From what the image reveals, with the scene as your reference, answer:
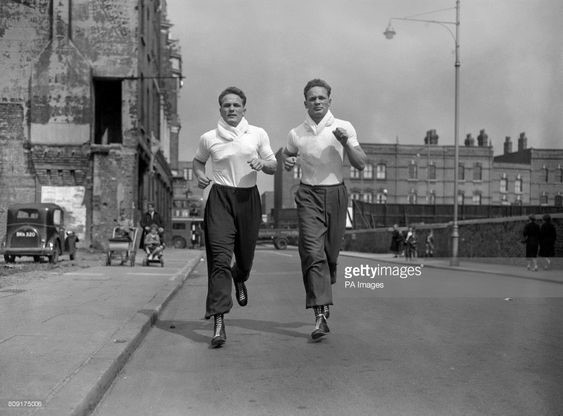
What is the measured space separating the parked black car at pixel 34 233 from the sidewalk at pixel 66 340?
895 centimetres

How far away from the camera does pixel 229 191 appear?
5.84 metres

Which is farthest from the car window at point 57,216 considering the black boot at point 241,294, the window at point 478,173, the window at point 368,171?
the window at point 478,173

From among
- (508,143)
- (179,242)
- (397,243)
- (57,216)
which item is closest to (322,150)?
(508,143)

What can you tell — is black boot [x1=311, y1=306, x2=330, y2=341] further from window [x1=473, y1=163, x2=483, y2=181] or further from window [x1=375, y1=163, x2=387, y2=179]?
window [x1=473, y1=163, x2=483, y2=181]

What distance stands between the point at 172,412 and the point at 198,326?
10.4 feet

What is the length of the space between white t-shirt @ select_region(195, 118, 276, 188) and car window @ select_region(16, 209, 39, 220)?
1493cm

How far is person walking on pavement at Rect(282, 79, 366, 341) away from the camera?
5.87 meters

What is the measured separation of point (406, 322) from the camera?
7.08m

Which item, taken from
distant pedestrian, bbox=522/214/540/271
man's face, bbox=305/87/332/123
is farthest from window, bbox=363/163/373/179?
man's face, bbox=305/87/332/123

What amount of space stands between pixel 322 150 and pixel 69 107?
2660 centimetres

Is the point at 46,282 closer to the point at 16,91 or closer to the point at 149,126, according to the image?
the point at 16,91

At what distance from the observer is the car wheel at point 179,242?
50.9m

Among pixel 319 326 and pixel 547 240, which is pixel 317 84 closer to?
pixel 319 326

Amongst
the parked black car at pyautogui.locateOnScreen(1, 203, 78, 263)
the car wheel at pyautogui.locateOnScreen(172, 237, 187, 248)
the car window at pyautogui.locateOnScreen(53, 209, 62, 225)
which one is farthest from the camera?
the car wheel at pyautogui.locateOnScreen(172, 237, 187, 248)
